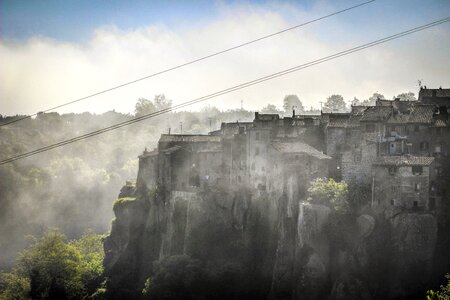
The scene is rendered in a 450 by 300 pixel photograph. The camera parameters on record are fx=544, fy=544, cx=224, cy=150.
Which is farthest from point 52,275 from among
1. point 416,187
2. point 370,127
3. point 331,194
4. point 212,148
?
point 416,187

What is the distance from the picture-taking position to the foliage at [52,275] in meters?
66.1

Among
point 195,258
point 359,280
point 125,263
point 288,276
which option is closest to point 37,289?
point 125,263

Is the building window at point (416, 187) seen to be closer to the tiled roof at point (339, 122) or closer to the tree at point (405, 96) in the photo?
the tiled roof at point (339, 122)

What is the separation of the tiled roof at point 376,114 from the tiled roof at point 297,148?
5.78 metres

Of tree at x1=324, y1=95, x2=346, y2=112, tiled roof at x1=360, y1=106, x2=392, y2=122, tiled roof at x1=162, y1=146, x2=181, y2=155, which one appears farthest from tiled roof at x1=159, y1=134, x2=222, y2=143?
tree at x1=324, y1=95, x2=346, y2=112

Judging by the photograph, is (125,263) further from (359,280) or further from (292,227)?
(359,280)

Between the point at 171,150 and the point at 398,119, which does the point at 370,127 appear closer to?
the point at 398,119

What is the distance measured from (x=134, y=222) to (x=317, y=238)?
30.5 metres

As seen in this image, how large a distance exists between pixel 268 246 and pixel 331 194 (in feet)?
32.4

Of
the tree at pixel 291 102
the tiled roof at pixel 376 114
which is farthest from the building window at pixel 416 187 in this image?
the tree at pixel 291 102

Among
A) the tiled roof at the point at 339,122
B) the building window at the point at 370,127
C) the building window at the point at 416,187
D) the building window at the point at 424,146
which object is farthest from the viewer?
the tiled roof at the point at 339,122

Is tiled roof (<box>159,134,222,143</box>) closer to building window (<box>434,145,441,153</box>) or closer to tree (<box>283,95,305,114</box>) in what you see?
building window (<box>434,145,441,153</box>)

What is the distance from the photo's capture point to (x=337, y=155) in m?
55.9

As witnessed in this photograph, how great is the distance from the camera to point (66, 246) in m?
70.5
